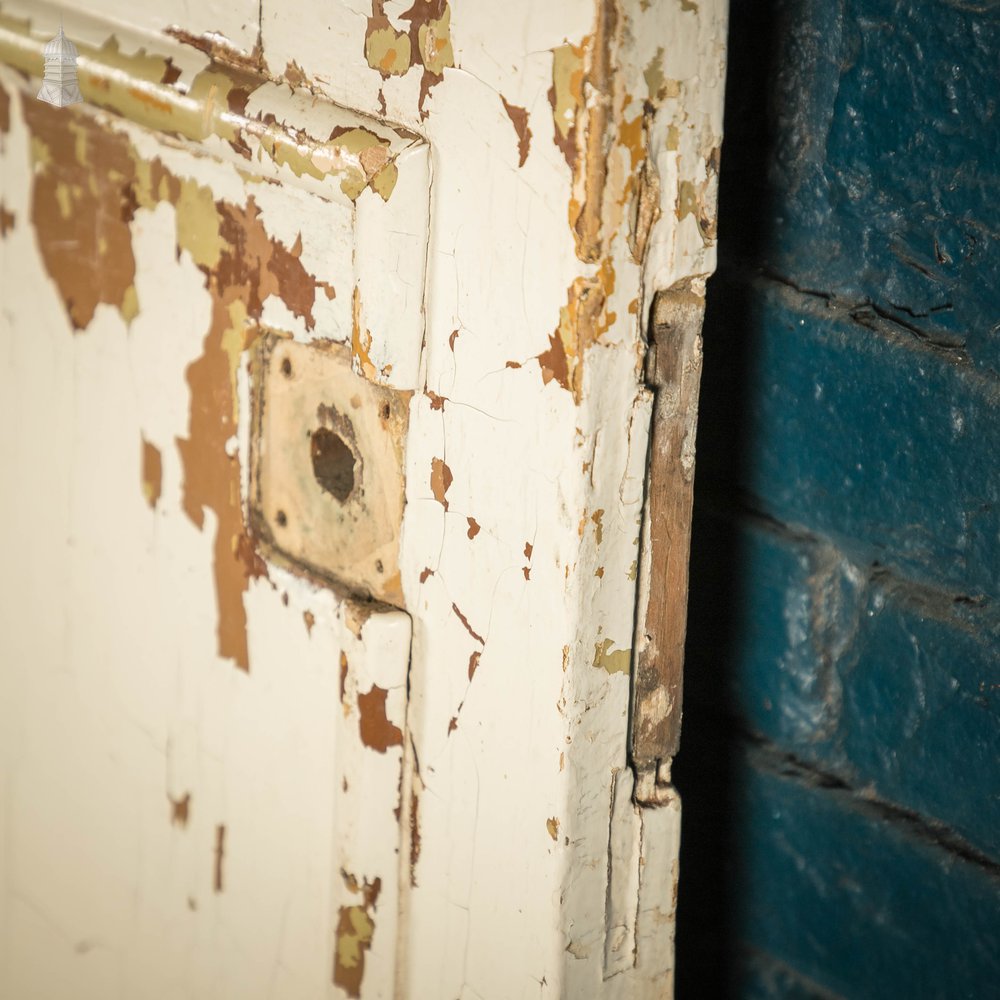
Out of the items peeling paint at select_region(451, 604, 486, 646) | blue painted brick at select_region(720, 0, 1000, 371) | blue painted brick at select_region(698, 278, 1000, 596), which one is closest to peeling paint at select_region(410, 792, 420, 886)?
peeling paint at select_region(451, 604, 486, 646)

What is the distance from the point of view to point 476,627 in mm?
754

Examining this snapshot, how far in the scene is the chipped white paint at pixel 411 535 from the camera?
26.5 inches

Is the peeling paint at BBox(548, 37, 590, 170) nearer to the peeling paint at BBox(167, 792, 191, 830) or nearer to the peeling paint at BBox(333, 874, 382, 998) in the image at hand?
the peeling paint at BBox(333, 874, 382, 998)

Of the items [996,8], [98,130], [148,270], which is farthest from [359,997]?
[996,8]

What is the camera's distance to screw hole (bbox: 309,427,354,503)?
82cm

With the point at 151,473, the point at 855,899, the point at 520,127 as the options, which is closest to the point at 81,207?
the point at 151,473

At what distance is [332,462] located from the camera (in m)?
0.83

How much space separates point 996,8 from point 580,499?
0.44m

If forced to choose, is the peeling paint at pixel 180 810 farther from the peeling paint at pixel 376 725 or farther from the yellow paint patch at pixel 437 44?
the yellow paint patch at pixel 437 44

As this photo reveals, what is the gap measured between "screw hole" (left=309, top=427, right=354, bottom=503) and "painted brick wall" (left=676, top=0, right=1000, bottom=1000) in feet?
1.06

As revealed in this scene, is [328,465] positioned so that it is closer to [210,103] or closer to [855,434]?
[210,103]

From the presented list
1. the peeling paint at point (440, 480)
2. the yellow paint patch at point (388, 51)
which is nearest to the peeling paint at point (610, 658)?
the peeling paint at point (440, 480)

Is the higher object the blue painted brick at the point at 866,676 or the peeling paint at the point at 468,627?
the peeling paint at the point at 468,627

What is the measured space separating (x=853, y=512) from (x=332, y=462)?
39 centimetres
